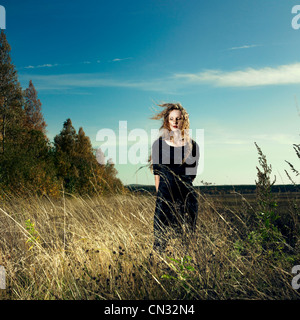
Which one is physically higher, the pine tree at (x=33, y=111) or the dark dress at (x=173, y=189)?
the pine tree at (x=33, y=111)

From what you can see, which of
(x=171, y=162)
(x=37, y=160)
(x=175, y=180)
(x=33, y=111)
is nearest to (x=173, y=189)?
(x=175, y=180)

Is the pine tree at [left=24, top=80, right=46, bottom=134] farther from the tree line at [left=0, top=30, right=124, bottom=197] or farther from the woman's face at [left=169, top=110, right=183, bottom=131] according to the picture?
the woman's face at [left=169, top=110, right=183, bottom=131]

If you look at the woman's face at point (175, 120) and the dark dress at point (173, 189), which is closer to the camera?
the dark dress at point (173, 189)

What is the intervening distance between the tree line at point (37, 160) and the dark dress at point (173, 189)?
1.48 meters

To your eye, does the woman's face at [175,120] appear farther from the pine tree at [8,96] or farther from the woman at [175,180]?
the pine tree at [8,96]

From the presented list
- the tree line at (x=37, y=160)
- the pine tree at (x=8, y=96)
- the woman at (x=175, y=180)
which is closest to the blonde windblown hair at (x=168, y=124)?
the woman at (x=175, y=180)

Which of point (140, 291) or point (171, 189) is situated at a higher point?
point (171, 189)

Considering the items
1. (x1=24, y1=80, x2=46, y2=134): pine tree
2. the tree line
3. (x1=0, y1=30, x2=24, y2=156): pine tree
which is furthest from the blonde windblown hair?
(x1=24, y1=80, x2=46, y2=134): pine tree

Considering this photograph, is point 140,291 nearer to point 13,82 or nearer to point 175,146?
point 175,146

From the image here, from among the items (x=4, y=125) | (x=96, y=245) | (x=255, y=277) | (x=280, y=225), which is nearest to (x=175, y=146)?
(x=96, y=245)

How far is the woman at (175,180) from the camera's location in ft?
14.3

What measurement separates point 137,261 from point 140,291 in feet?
1.39

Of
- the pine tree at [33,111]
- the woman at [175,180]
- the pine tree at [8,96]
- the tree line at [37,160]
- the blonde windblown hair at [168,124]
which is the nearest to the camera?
the woman at [175,180]

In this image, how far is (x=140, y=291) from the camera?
2.96m
